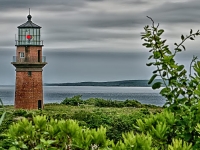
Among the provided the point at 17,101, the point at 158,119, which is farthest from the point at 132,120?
the point at 17,101

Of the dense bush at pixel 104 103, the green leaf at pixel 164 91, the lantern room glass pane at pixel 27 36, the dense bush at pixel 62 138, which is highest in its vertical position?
the lantern room glass pane at pixel 27 36

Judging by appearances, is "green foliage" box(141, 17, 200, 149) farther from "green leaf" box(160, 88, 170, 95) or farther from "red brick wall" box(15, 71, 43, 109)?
"red brick wall" box(15, 71, 43, 109)

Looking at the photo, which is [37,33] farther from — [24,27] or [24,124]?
[24,124]

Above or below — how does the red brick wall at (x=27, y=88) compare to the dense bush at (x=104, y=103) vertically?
above

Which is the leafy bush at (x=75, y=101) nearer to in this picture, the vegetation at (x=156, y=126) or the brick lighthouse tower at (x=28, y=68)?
the brick lighthouse tower at (x=28, y=68)

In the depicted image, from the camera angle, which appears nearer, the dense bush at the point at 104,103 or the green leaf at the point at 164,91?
the green leaf at the point at 164,91

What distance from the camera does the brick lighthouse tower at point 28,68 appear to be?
38.0 meters

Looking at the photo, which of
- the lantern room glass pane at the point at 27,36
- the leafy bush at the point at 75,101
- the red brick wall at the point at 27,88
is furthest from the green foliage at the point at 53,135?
the lantern room glass pane at the point at 27,36

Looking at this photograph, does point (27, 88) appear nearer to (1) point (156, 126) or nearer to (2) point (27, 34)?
(2) point (27, 34)

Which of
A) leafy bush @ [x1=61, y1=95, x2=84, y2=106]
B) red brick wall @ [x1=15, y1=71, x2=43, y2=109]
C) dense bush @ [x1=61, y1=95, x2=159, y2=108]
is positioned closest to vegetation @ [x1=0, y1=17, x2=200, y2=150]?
dense bush @ [x1=61, y1=95, x2=159, y2=108]

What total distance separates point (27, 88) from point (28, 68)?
1426 millimetres

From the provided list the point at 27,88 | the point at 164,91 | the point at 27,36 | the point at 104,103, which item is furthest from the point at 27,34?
the point at 164,91

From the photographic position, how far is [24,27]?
38.8 m

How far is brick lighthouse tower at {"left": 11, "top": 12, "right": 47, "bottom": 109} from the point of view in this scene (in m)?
38.0
